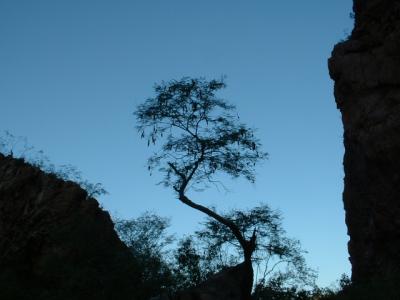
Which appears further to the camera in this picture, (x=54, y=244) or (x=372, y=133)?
(x=54, y=244)

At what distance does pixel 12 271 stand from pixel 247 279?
17.5 meters

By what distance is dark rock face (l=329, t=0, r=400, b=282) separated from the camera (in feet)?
109

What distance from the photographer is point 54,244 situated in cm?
3728

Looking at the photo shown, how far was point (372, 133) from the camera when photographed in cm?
3403

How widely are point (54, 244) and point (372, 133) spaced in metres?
24.3

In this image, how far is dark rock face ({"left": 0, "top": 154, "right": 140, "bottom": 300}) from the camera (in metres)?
31.8

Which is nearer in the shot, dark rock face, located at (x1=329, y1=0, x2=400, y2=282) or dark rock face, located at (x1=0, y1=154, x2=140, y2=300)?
dark rock face, located at (x1=0, y1=154, x2=140, y2=300)

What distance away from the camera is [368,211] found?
36281 millimetres

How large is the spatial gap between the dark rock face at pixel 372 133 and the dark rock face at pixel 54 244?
16.8 metres

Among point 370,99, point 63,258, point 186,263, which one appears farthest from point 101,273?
point 370,99

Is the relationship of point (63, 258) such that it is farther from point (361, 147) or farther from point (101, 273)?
point (361, 147)

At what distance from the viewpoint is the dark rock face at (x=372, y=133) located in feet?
109

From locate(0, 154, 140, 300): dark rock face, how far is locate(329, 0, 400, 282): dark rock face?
55.1 ft

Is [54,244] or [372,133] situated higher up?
[372,133]
